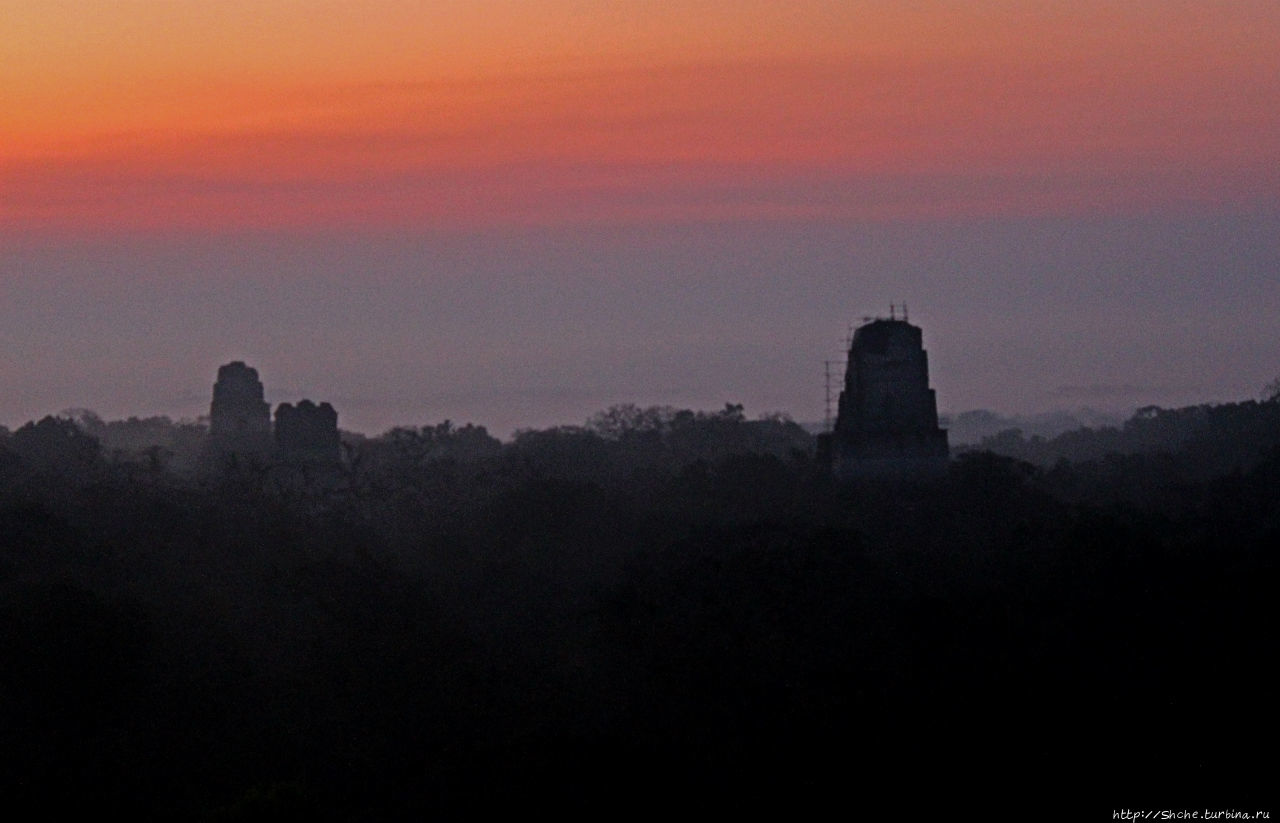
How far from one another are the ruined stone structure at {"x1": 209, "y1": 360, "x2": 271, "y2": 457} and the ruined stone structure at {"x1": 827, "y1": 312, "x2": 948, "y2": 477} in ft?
122

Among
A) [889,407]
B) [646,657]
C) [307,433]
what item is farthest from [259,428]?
[646,657]

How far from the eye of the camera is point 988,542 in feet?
169

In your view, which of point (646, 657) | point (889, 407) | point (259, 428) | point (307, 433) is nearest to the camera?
point (646, 657)

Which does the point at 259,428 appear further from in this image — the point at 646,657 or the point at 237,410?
the point at 646,657

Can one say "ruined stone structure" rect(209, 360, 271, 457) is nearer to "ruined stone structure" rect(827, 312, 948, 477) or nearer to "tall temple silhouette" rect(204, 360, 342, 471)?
"tall temple silhouette" rect(204, 360, 342, 471)

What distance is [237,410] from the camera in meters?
92.8

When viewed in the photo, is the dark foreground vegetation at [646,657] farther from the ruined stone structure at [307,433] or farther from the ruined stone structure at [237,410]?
the ruined stone structure at [237,410]

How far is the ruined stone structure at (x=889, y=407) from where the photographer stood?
5772 cm

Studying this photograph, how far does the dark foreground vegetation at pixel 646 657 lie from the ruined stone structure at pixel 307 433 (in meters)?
22.2

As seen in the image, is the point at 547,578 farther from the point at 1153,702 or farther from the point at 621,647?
the point at 1153,702

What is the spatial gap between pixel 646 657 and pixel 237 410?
56.3 m

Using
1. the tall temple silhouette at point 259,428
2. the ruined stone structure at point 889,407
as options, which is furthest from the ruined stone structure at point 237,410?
the ruined stone structure at point 889,407

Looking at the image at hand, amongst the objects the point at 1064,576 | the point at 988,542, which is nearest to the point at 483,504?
the point at 988,542

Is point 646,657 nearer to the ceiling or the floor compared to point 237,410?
nearer to the floor
